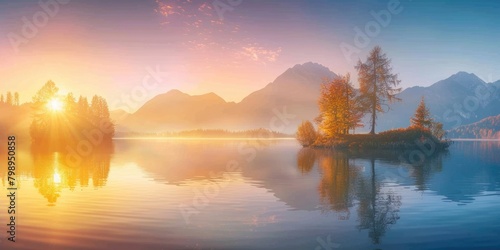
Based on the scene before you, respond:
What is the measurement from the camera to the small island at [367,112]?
3130 inches

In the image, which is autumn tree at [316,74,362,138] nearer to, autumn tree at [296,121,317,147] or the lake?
autumn tree at [296,121,317,147]

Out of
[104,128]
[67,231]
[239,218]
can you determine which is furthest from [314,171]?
[104,128]

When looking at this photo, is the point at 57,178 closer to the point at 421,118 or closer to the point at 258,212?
the point at 258,212

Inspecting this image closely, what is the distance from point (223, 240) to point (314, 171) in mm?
27506

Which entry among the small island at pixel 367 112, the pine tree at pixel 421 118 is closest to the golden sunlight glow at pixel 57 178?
the small island at pixel 367 112

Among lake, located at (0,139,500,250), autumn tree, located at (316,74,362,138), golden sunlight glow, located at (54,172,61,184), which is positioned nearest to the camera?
lake, located at (0,139,500,250)

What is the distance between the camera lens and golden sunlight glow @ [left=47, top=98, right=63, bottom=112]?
4366 inches

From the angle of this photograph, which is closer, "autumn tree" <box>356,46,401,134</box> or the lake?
the lake

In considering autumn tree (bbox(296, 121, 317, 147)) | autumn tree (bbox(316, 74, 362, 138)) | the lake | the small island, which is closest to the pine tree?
the small island

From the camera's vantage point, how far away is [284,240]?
614 inches

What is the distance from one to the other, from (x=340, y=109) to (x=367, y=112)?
6523 mm

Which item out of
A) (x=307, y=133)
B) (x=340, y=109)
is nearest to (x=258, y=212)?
(x=340, y=109)

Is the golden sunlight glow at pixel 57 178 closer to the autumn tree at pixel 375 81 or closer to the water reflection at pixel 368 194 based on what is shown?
the water reflection at pixel 368 194

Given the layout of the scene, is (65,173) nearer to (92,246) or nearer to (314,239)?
(92,246)
